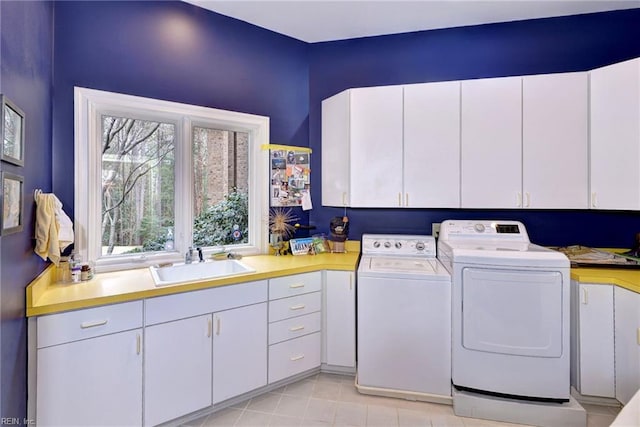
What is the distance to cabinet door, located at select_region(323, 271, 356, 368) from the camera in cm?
227

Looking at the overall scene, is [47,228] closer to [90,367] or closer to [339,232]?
[90,367]

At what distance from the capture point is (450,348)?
199cm

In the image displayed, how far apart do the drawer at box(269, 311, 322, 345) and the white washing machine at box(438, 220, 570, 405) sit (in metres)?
0.98

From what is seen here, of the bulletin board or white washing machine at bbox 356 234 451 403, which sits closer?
white washing machine at bbox 356 234 451 403

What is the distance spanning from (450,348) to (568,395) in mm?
698

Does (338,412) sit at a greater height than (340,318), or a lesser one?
lesser

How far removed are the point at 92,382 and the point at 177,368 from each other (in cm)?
40

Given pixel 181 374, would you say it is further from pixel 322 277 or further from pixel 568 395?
pixel 568 395

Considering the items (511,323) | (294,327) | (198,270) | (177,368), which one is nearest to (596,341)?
(511,323)

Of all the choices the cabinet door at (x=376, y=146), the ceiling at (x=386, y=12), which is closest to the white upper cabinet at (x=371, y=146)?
the cabinet door at (x=376, y=146)

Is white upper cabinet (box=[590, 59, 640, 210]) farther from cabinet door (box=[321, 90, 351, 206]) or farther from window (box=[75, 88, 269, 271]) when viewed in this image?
window (box=[75, 88, 269, 271])

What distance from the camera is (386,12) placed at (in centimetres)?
250

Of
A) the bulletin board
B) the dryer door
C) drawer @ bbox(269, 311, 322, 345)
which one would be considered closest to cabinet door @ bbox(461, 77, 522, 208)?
the dryer door

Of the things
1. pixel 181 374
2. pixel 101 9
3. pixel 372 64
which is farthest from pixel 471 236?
pixel 101 9
